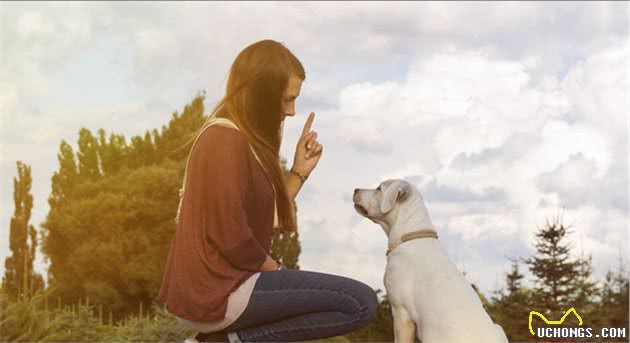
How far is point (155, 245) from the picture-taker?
14.3 m

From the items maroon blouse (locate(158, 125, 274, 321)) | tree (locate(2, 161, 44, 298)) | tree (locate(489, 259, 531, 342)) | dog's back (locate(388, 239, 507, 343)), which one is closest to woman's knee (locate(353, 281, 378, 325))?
maroon blouse (locate(158, 125, 274, 321))

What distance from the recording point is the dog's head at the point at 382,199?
18.4 ft

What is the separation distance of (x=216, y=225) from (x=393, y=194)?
6.47 feet

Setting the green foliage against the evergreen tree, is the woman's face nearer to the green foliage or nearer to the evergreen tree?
the green foliage

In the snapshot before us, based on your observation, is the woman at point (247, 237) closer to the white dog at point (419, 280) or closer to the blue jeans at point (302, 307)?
the blue jeans at point (302, 307)

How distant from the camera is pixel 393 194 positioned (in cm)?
562

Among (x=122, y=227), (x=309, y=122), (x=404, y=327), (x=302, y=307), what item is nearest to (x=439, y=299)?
(x=404, y=327)

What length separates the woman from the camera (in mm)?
3969

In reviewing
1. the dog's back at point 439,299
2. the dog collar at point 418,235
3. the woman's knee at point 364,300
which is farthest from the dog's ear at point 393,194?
the woman's knee at point 364,300

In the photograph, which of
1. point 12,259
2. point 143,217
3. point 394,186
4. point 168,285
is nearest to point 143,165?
point 143,217

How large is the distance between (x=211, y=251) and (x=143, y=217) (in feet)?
34.9

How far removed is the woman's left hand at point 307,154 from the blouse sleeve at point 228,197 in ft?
2.52

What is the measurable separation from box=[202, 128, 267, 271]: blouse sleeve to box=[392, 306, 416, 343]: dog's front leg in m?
1.65

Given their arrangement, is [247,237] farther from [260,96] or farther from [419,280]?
[419,280]
